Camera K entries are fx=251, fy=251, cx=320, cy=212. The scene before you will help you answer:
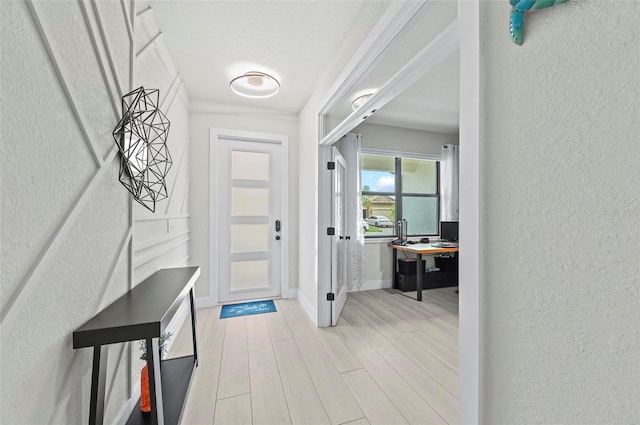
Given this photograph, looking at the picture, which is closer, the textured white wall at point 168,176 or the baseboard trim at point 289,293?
the textured white wall at point 168,176

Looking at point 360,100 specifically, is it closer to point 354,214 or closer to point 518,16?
point 518,16

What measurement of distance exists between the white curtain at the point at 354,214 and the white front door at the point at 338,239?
7.8 inches

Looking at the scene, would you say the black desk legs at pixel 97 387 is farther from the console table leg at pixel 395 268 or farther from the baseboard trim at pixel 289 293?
the console table leg at pixel 395 268

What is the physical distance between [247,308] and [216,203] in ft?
4.45

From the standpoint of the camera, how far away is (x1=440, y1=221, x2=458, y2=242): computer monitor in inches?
153

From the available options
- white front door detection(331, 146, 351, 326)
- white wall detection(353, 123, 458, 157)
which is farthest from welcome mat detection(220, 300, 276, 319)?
white wall detection(353, 123, 458, 157)

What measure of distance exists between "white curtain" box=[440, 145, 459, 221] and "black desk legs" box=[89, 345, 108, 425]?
14.5ft

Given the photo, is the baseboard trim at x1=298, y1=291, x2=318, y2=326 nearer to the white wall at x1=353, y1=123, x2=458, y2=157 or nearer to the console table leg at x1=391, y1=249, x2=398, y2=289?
the console table leg at x1=391, y1=249, x2=398, y2=289

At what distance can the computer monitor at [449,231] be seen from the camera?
3875 mm

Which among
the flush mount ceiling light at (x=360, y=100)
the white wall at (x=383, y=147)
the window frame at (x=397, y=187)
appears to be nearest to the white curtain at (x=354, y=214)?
the white wall at (x=383, y=147)

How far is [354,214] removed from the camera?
142 inches

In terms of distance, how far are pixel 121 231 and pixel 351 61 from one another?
186 cm

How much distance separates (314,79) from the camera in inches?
103

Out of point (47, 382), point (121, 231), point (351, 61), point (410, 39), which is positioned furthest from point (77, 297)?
point (351, 61)
